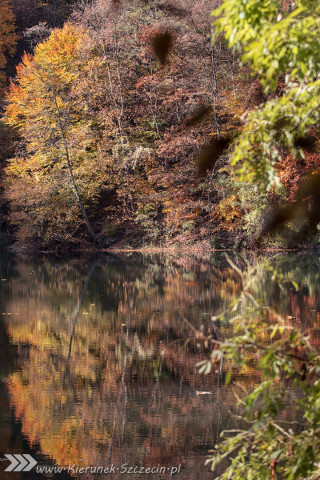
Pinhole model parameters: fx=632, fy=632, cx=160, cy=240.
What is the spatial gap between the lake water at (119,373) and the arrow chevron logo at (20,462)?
0.07 meters

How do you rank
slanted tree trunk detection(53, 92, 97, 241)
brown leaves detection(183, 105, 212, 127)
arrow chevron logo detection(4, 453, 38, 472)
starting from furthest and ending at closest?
slanted tree trunk detection(53, 92, 97, 241)
brown leaves detection(183, 105, 212, 127)
arrow chevron logo detection(4, 453, 38, 472)

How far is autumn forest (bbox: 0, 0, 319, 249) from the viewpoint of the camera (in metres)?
33.3

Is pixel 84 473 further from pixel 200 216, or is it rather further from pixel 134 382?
pixel 200 216

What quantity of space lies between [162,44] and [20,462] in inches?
1271

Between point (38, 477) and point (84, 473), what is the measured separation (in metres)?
0.42

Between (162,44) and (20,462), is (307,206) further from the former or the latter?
(20,462)

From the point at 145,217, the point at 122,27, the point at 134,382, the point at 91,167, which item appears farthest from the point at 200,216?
the point at 134,382

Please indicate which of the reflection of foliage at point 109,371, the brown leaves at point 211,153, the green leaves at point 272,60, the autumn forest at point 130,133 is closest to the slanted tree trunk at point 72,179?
the autumn forest at point 130,133

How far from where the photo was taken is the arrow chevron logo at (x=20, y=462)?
595 centimetres

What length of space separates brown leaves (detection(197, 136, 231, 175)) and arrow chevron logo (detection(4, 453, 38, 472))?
93.1 feet

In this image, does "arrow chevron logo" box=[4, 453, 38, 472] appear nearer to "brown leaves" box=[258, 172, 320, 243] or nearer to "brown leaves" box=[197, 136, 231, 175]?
"brown leaves" box=[258, 172, 320, 243]

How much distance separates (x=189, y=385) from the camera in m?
8.51

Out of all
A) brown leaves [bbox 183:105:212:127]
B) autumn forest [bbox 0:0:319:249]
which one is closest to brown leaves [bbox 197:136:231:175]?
autumn forest [bbox 0:0:319:249]

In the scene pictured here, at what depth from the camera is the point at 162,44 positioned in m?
35.5
